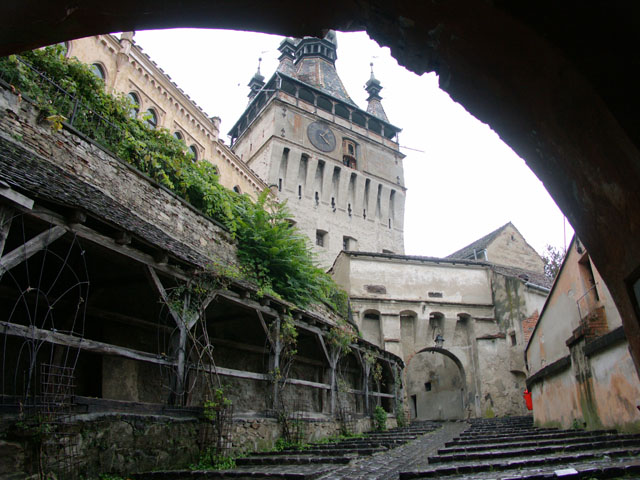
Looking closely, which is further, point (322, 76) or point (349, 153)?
point (322, 76)

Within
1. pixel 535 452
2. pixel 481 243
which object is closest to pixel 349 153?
pixel 481 243

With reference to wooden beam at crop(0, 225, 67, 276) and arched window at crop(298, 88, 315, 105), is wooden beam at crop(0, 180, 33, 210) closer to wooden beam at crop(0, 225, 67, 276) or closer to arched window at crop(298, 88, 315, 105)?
wooden beam at crop(0, 225, 67, 276)

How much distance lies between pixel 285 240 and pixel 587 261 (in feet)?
23.4

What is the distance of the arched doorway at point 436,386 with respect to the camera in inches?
930

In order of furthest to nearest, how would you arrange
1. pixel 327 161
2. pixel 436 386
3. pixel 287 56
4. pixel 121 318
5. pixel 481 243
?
1. pixel 287 56
2. pixel 327 161
3. pixel 481 243
4. pixel 436 386
5. pixel 121 318

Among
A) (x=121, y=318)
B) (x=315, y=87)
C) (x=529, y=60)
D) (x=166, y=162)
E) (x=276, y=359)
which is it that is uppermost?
(x=315, y=87)

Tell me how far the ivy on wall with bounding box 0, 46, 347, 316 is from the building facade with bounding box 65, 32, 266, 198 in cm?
331

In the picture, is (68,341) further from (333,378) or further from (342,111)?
(342,111)

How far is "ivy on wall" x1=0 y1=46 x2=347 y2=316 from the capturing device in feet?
30.7

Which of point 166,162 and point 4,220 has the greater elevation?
point 166,162

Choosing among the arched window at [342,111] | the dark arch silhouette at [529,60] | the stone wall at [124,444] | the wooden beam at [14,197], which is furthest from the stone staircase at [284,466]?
the arched window at [342,111]

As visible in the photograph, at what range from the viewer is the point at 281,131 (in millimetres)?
30844

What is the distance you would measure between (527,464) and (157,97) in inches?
792

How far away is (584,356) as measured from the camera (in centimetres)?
791
